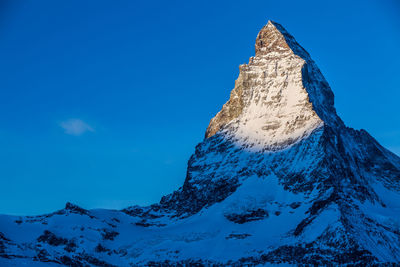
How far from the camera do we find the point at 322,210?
167 metres

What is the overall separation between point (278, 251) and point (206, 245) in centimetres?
2137

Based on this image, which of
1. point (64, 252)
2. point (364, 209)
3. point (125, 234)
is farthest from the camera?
point (125, 234)

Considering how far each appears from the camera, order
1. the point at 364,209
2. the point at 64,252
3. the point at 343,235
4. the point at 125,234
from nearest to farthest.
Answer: the point at 343,235
the point at 64,252
the point at 364,209
the point at 125,234

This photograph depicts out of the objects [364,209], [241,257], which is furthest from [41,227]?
[364,209]

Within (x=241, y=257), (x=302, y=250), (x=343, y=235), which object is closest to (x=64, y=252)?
(x=241, y=257)

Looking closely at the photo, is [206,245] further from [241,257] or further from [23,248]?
[23,248]

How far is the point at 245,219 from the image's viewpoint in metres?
182

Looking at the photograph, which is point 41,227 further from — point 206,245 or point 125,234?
point 206,245

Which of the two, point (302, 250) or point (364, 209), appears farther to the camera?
point (364, 209)

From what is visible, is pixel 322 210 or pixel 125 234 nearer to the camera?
pixel 322 210

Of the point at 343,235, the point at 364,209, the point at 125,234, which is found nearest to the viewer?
the point at 343,235

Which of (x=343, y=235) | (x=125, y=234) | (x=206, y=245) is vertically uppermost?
(x=125, y=234)

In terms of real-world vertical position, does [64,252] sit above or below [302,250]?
above

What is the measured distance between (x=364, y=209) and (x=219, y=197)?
45.2m
